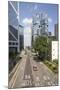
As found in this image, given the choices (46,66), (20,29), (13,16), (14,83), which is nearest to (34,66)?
(46,66)

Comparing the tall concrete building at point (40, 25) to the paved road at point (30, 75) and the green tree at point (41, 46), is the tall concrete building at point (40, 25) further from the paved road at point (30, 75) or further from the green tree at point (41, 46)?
the paved road at point (30, 75)

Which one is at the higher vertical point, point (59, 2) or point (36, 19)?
point (59, 2)

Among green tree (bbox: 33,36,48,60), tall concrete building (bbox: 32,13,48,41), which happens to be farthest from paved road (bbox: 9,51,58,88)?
tall concrete building (bbox: 32,13,48,41)

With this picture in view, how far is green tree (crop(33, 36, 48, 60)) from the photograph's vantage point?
1.83 meters

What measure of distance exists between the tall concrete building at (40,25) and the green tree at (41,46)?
5 centimetres

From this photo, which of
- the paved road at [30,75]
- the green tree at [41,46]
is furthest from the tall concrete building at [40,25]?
the paved road at [30,75]

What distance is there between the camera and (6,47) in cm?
177

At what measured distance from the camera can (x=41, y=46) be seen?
72.4 inches

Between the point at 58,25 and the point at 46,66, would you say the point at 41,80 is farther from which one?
the point at 58,25

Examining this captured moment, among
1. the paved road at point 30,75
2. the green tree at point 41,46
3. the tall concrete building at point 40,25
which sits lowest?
the paved road at point 30,75

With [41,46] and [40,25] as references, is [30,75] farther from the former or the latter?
[40,25]

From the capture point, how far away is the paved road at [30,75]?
1.78 meters

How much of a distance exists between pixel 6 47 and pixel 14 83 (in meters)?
0.35

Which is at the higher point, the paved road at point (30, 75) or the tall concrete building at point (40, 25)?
the tall concrete building at point (40, 25)
